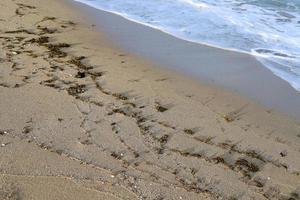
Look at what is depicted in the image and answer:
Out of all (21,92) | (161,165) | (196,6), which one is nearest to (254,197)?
(161,165)

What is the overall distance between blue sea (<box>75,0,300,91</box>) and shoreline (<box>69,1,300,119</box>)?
0.21 m

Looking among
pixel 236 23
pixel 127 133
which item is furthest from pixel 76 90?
pixel 236 23

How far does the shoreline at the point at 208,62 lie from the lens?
563 cm

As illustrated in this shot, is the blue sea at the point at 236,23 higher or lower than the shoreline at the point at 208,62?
higher

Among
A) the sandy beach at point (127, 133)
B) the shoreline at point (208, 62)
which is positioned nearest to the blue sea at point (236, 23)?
the shoreline at point (208, 62)

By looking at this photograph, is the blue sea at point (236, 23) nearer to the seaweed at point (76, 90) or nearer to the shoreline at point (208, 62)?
the shoreline at point (208, 62)

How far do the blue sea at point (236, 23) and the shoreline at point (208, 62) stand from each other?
21cm

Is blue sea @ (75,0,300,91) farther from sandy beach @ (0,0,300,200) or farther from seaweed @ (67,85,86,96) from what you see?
seaweed @ (67,85,86,96)

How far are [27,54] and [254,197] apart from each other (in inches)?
139

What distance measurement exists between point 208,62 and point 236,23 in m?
2.08

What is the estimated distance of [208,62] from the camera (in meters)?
6.52

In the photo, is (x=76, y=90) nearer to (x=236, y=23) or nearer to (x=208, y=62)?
(x=208, y=62)

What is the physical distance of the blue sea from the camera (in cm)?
696

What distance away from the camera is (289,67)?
650cm
